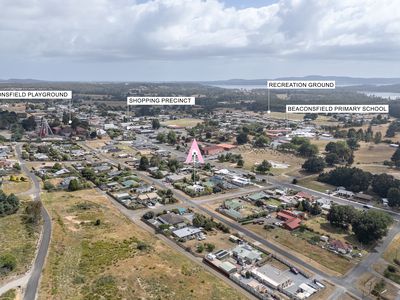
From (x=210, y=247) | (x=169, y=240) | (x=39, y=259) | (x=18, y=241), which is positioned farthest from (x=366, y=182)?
(x=18, y=241)

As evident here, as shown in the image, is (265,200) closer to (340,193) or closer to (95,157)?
(340,193)

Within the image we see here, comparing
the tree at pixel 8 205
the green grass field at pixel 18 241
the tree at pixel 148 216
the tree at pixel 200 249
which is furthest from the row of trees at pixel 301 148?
the green grass field at pixel 18 241

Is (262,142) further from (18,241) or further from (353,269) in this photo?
(18,241)

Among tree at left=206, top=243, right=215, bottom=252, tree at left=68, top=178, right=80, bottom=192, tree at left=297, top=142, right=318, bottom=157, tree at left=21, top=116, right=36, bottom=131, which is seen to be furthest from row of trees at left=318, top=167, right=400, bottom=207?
tree at left=21, top=116, right=36, bottom=131

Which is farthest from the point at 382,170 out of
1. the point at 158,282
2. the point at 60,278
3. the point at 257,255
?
the point at 60,278

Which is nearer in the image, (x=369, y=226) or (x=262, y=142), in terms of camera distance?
(x=369, y=226)

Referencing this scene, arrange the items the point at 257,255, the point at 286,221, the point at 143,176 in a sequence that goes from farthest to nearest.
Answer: the point at 143,176
the point at 286,221
the point at 257,255

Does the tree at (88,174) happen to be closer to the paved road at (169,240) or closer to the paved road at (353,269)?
the paved road at (169,240)
